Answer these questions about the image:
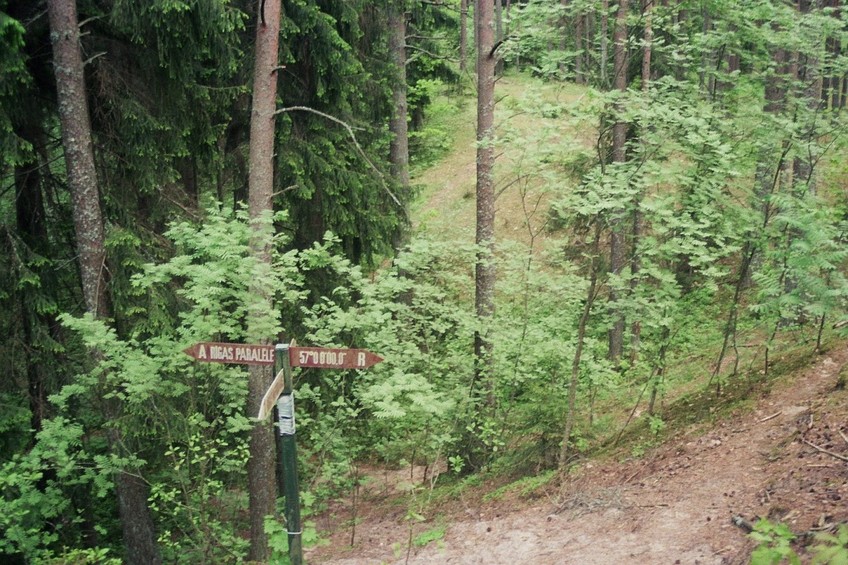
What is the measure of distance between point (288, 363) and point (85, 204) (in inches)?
172

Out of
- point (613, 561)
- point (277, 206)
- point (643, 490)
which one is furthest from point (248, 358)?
point (277, 206)

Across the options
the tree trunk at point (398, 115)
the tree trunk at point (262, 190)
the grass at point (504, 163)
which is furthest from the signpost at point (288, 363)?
the tree trunk at point (398, 115)

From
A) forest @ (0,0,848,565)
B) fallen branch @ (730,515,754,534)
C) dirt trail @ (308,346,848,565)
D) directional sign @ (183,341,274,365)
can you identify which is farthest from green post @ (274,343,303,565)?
fallen branch @ (730,515,754,534)

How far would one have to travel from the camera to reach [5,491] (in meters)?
7.96

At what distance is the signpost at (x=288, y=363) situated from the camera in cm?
488

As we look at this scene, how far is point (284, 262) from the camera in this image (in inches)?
301

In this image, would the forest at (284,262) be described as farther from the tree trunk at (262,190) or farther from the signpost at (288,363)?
the signpost at (288,363)

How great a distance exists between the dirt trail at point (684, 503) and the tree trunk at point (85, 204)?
231 cm

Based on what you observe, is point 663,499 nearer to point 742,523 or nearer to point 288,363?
point 742,523

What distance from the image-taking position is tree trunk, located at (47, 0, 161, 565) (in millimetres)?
7301

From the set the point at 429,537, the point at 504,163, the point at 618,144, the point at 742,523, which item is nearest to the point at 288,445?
the point at 429,537

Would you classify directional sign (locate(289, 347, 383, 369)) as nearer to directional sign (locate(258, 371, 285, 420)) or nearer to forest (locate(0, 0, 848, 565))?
directional sign (locate(258, 371, 285, 420))

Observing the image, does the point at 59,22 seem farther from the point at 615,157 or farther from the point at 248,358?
the point at 615,157

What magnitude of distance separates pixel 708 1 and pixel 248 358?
10.3 m
